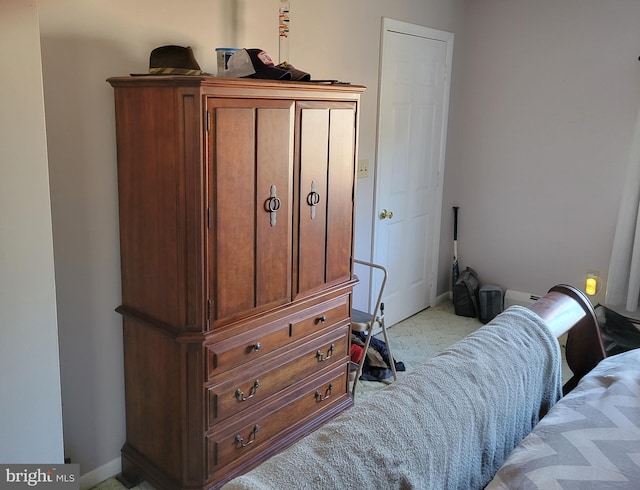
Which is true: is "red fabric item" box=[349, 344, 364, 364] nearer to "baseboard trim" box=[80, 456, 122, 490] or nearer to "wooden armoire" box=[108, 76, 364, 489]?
"wooden armoire" box=[108, 76, 364, 489]

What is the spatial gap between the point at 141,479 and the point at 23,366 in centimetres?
96

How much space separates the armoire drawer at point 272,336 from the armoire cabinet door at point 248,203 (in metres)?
0.11

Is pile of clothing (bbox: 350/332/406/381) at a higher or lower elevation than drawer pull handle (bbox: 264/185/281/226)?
lower

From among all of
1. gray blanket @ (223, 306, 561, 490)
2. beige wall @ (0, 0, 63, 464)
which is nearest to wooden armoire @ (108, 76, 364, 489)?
beige wall @ (0, 0, 63, 464)

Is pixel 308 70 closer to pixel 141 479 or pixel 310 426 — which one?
pixel 310 426

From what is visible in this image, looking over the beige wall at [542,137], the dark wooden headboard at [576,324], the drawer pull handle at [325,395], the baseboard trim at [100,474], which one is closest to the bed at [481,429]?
the dark wooden headboard at [576,324]

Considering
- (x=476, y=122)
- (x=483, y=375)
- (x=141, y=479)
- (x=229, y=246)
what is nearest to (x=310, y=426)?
(x=141, y=479)

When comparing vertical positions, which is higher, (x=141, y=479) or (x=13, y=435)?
(x=13, y=435)

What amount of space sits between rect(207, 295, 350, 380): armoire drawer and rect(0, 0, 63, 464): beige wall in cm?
Result: 57

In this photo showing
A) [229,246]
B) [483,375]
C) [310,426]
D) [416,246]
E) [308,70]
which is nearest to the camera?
[483,375]

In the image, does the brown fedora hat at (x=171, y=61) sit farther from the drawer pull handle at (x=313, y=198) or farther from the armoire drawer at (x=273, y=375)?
the armoire drawer at (x=273, y=375)

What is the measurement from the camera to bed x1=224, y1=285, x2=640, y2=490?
1.14m

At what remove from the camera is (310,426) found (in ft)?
8.77

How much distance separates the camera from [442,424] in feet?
A: 4.22
